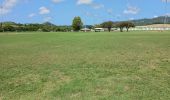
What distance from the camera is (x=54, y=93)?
7.62 metres

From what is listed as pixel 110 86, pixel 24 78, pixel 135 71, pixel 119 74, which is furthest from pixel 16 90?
pixel 135 71

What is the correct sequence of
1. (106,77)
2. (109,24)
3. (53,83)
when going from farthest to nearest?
(109,24) → (106,77) → (53,83)

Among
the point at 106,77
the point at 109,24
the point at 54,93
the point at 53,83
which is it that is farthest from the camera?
the point at 109,24

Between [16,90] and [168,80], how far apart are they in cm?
407

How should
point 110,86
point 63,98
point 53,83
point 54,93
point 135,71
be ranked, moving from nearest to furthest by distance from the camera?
point 63,98, point 54,93, point 110,86, point 53,83, point 135,71

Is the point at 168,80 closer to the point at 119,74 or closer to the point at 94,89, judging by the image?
the point at 119,74

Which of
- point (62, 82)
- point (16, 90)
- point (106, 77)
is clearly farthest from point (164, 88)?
point (16, 90)

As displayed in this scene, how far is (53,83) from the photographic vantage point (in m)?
8.88

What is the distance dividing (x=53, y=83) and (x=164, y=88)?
115 inches

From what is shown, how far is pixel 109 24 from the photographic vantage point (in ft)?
473

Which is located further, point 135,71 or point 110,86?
point 135,71

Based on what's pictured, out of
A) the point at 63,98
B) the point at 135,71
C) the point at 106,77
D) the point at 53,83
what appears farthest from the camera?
the point at 135,71

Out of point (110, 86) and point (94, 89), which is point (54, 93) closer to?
point (94, 89)

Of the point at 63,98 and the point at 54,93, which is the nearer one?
the point at 63,98
